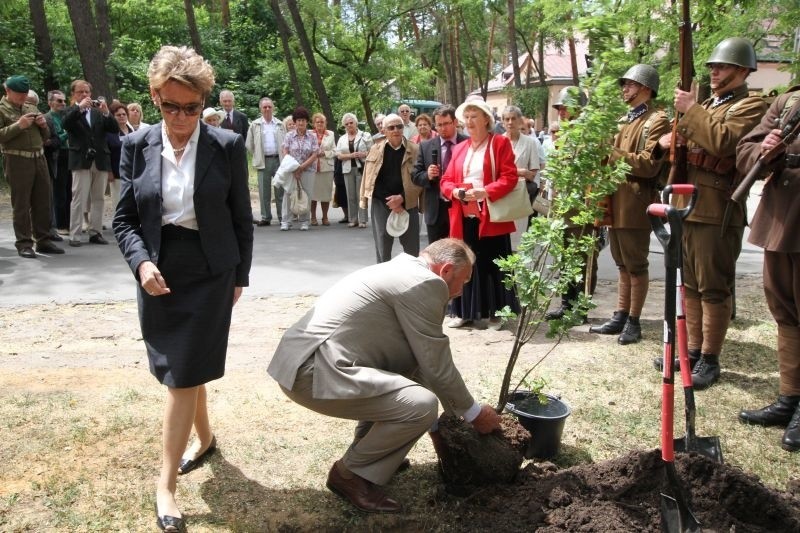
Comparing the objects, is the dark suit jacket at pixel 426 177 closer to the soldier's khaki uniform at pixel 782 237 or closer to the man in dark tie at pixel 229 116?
the soldier's khaki uniform at pixel 782 237

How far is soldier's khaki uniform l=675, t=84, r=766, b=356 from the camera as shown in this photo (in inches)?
180

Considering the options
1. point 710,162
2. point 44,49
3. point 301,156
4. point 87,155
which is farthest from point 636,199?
point 44,49

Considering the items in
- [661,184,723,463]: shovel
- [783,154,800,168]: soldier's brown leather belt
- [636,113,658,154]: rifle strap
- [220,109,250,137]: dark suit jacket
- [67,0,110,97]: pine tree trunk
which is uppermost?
[67,0,110,97]: pine tree trunk

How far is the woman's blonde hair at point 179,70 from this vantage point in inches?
116

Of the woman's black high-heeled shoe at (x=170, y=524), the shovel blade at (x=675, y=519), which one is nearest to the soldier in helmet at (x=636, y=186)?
the shovel blade at (x=675, y=519)

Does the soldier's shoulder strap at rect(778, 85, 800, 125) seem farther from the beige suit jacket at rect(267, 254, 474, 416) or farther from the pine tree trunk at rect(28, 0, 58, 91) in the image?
the pine tree trunk at rect(28, 0, 58, 91)

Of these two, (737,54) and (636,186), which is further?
(636,186)

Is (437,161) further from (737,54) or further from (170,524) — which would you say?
(170,524)

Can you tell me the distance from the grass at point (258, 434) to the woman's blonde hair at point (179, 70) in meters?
1.95

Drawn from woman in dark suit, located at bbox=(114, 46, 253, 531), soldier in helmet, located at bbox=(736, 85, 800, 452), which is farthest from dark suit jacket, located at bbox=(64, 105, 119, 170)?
soldier in helmet, located at bbox=(736, 85, 800, 452)

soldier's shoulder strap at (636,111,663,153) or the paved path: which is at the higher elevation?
soldier's shoulder strap at (636,111,663,153)

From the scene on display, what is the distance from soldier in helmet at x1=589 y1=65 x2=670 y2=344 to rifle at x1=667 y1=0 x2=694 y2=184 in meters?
0.43

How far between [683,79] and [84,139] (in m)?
7.99

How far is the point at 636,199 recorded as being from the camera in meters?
5.68
